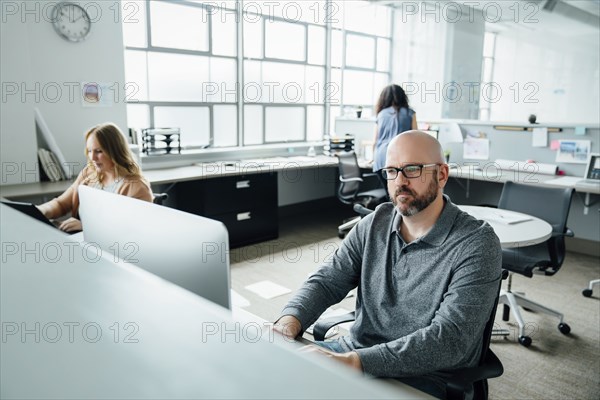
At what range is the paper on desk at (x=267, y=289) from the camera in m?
3.38

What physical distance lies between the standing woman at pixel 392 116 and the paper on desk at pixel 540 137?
1054mm

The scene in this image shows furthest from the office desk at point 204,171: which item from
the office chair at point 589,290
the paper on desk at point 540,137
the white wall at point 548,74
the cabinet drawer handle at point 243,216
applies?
the office chair at point 589,290

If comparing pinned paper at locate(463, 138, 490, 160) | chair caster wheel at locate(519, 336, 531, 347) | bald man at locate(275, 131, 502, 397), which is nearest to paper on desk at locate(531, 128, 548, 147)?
pinned paper at locate(463, 138, 490, 160)

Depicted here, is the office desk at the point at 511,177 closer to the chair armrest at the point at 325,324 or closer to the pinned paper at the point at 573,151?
the pinned paper at the point at 573,151

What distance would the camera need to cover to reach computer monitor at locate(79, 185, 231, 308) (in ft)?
3.03

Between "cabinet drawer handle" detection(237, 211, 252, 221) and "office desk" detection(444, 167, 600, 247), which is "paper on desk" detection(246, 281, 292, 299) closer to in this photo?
"cabinet drawer handle" detection(237, 211, 252, 221)

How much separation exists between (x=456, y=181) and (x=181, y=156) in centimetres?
267

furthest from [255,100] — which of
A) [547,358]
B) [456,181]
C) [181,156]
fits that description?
[547,358]

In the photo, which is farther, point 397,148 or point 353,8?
point 353,8

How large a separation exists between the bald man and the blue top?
2655 millimetres

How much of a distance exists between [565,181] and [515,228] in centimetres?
175

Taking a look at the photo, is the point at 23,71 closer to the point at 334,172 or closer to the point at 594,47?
the point at 334,172

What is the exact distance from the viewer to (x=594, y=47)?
5.20 metres

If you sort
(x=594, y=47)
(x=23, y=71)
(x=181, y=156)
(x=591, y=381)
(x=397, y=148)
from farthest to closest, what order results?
(x=594, y=47) < (x=181, y=156) < (x=23, y=71) < (x=591, y=381) < (x=397, y=148)
